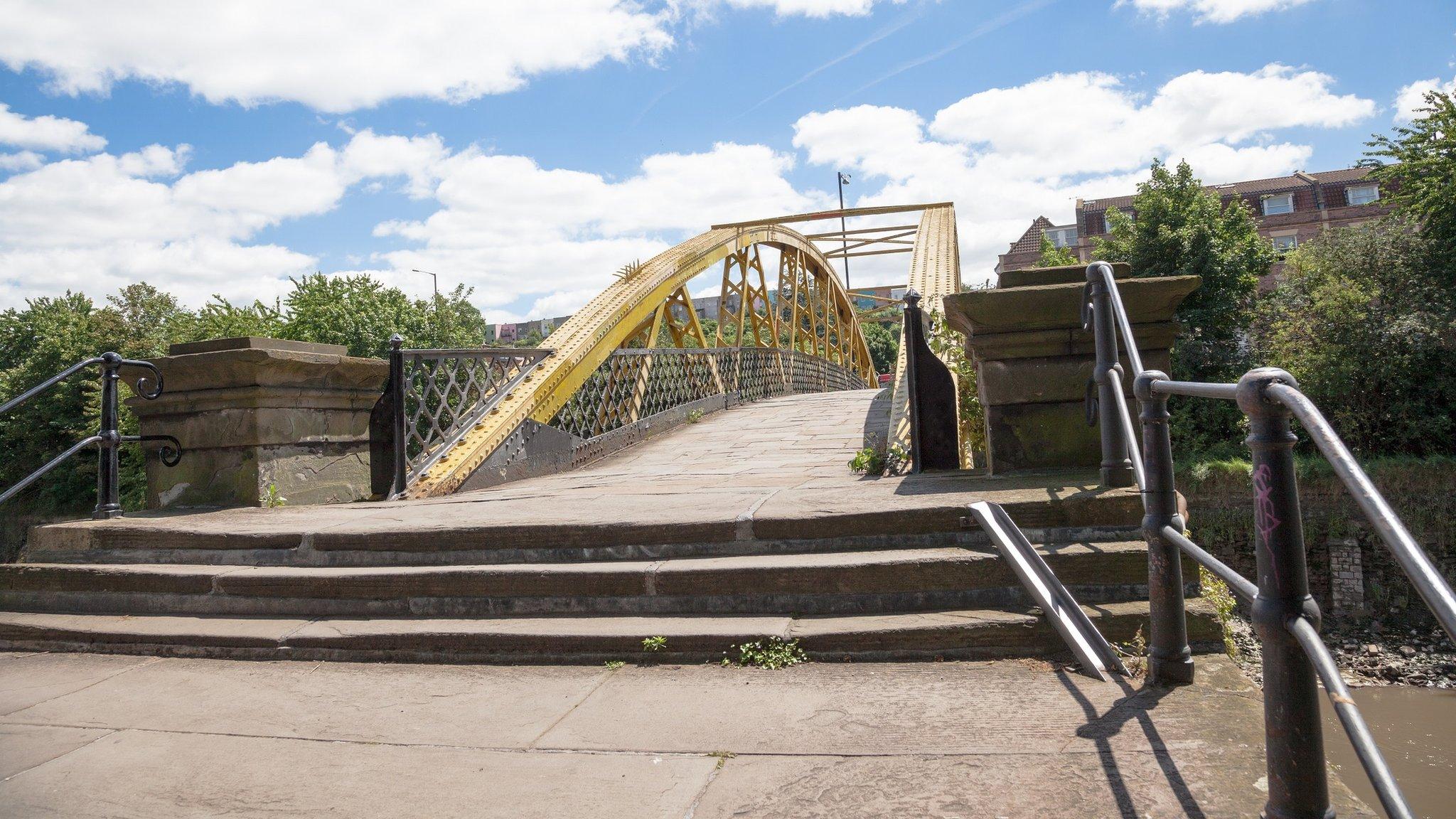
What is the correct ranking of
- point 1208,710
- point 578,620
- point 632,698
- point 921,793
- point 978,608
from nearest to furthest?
point 921,793 → point 1208,710 → point 632,698 → point 978,608 → point 578,620

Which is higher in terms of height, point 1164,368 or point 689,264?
point 689,264

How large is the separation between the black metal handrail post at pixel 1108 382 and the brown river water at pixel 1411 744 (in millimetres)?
1057

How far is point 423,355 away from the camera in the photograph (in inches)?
255

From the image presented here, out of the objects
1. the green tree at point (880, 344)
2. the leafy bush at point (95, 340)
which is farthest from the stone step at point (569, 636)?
the green tree at point (880, 344)

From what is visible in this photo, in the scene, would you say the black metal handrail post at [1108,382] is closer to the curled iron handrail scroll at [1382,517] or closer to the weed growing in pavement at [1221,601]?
the weed growing in pavement at [1221,601]

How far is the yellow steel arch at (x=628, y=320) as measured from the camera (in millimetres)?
6902

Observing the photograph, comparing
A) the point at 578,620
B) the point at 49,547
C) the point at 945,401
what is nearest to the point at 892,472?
the point at 945,401

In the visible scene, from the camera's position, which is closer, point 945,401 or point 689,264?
point 945,401

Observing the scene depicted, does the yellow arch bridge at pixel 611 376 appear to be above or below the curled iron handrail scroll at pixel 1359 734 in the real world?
above

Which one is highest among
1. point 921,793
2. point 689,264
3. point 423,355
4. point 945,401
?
point 689,264

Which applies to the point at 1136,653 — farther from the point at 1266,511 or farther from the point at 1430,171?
the point at 1430,171

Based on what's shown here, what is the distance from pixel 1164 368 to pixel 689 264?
924 cm

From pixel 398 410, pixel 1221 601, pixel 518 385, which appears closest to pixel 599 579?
pixel 1221 601

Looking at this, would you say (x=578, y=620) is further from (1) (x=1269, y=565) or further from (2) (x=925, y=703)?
(1) (x=1269, y=565)
